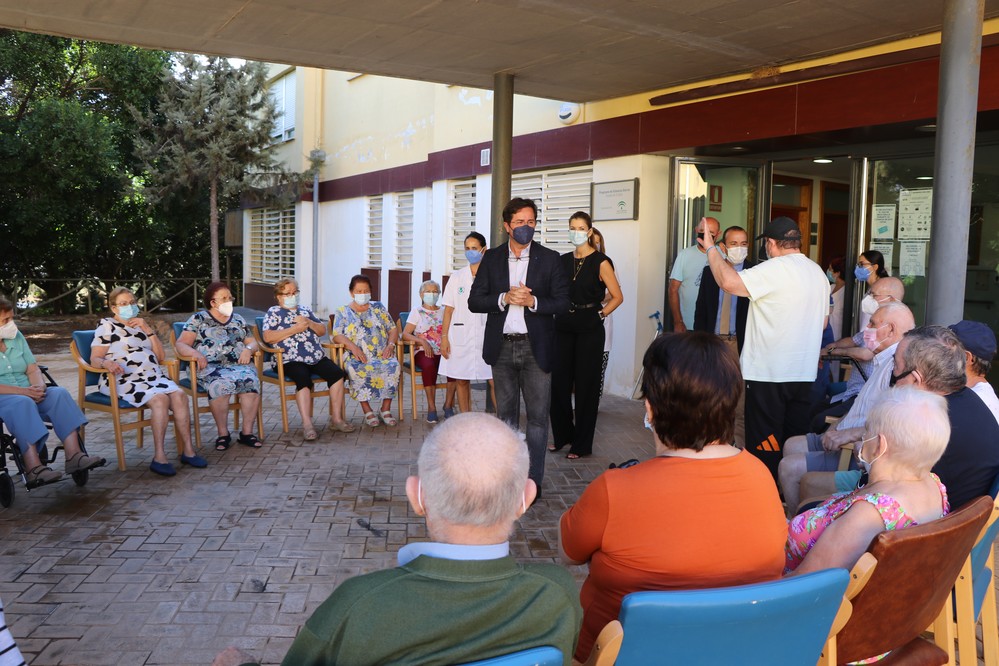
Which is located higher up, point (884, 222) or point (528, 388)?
point (884, 222)

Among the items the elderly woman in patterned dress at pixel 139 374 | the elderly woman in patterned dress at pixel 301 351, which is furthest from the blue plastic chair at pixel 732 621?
the elderly woman in patterned dress at pixel 301 351

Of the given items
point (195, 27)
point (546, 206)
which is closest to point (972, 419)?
point (195, 27)

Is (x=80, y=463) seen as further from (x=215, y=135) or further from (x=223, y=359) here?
(x=215, y=135)

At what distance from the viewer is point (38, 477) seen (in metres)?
4.66

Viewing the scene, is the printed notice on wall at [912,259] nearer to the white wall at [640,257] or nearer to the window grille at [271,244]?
the white wall at [640,257]

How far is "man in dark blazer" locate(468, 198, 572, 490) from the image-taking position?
4.70 m

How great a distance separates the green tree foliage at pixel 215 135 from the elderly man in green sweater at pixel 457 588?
15.7 metres

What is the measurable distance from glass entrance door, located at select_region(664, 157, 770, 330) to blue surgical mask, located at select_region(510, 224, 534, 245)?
12.5ft

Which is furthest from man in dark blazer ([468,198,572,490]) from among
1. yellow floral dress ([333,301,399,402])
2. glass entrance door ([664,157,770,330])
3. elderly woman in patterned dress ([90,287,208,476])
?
glass entrance door ([664,157,770,330])

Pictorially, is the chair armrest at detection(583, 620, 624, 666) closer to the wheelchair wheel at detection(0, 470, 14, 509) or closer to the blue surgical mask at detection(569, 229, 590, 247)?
the wheelchair wheel at detection(0, 470, 14, 509)

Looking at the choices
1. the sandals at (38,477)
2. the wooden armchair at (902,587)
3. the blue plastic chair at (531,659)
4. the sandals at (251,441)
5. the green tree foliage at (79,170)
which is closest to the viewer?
the blue plastic chair at (531,659)

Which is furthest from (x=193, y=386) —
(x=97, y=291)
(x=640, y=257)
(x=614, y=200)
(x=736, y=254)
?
(x=97, y=291)

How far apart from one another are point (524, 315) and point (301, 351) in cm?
266

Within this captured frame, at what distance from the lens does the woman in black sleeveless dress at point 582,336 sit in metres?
5.82
